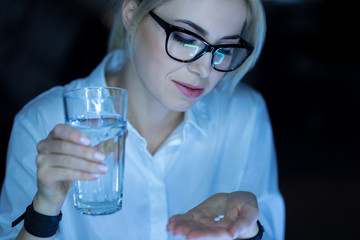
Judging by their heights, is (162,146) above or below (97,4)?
below

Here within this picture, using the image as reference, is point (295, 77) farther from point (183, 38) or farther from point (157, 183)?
point (183, 38)

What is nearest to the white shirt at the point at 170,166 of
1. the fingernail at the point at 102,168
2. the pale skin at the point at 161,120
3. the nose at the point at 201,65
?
the pale skin at the point at 161,120

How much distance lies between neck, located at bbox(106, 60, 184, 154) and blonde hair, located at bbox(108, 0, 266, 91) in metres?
0.15

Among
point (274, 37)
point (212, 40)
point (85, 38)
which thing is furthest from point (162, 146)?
point (274, 37)

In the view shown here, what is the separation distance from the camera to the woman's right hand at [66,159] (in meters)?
0.94

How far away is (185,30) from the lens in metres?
1.27

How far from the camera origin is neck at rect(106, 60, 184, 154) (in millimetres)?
1656

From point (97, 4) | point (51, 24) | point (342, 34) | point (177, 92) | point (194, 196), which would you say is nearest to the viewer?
point (177, 92)

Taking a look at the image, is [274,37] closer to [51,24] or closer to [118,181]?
[51,24]

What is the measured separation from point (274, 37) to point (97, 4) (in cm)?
246

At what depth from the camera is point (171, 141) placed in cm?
165

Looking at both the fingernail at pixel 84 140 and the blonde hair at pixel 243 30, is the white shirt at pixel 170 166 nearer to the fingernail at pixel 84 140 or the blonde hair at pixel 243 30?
the blonde hair at pixel 243 30

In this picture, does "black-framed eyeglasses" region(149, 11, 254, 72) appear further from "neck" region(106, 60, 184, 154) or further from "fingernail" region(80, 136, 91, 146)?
"fingernail" region(80, 136, 91, 146)

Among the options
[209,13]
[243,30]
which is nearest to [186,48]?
[209,13]
